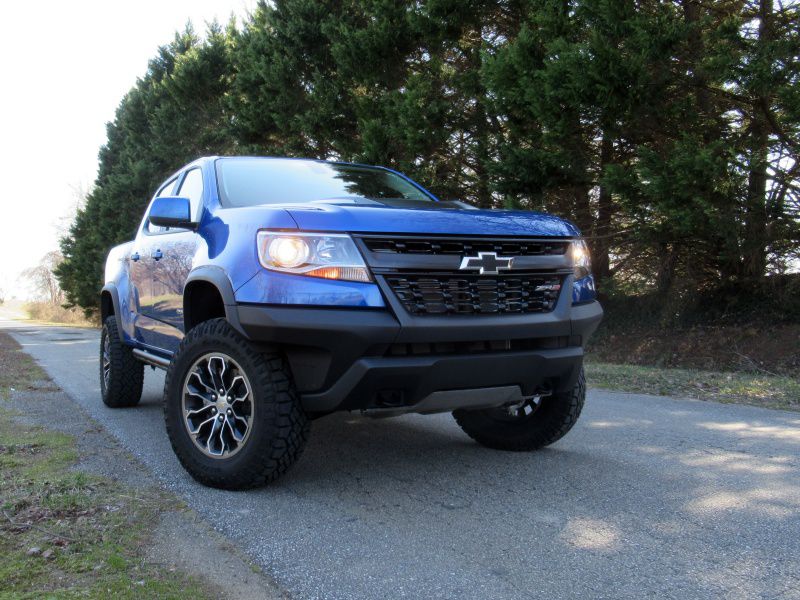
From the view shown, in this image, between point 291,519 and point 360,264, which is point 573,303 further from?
point 291,519

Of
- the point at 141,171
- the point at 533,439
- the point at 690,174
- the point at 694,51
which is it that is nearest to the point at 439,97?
the point at 694,51

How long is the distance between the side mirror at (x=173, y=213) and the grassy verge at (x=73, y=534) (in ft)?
5.01

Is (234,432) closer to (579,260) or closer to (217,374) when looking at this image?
(217,374)

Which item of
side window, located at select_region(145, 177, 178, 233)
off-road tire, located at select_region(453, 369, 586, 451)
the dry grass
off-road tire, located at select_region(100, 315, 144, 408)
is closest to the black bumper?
off-road tire, located at select_region(453, 369, 586, 451)

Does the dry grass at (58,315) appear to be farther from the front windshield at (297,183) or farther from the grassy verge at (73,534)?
the grassy verge at (73,534)

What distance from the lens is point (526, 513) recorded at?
333cm

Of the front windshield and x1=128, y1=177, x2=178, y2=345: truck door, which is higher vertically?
the front windshield

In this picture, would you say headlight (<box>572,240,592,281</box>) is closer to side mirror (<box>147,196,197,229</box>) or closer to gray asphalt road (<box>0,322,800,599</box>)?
gray asphalt road (<box>0,322,800,599</box>)

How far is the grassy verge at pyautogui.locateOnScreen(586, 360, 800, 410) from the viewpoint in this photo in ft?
21.7

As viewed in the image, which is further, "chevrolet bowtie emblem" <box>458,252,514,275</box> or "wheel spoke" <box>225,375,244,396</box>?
"wheel spoke" <box>225,375,244,396</box>

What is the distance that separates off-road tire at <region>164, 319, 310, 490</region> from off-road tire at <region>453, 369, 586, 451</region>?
1433 millimetres

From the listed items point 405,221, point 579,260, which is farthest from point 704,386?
point 405,221

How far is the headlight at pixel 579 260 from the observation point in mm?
3979

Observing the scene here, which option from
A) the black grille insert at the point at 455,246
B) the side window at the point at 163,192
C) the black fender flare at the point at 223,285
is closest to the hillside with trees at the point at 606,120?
the black grille insert at the point at 455,246
